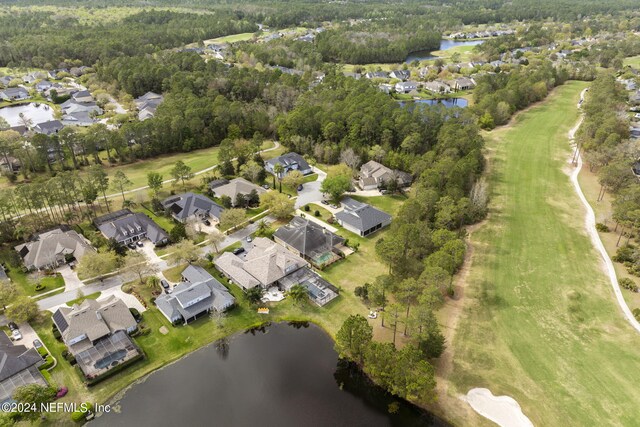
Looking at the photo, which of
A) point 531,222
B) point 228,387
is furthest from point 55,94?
point 531,222

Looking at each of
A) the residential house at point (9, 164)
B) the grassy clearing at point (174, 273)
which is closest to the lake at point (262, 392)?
the grassy clearing at point (174, 273)

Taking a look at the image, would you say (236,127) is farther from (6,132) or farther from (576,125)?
(576,125)

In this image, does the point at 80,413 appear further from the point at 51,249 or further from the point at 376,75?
the point at 376,75

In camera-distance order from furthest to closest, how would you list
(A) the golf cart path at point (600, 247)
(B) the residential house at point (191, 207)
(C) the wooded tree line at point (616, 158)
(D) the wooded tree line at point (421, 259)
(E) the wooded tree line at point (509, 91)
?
1. (E) the wooded tree line at point (509, 91)
2. (B) the residential house at point (191, 207)
3. (C) the wooded tree line at point (616, 158)
4. (A) the golf cart path at point (600, 247)
5. (D) the wooded tree line at point (421, 259)

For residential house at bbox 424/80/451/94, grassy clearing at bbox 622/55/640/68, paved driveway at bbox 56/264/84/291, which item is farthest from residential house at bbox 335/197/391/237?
grassy clearing at bbox 622/55/640/68

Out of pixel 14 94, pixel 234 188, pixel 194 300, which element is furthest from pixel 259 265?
pixel 14 94

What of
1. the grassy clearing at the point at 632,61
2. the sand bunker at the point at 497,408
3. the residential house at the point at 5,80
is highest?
the grassy clearing at the point at 632,61

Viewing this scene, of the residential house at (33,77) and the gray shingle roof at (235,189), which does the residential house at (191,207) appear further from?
the residential house at (33,77)
